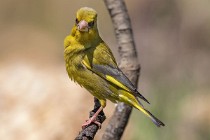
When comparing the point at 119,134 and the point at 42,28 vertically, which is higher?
the point at 119,134

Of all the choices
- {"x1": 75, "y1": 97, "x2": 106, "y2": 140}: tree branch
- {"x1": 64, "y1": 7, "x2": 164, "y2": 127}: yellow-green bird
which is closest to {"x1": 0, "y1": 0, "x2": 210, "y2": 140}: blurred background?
{"x1": 64, "y1": 7, "x2": 164, "y2": 127}: yellow-green bird

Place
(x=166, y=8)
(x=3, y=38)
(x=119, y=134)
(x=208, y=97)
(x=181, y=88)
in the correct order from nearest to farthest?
1. (x=119, y=134)
2. (x=181, y=88)
3. (x=166, y=8)
4. (x=208, y=97)
5. (x=3, y=38)

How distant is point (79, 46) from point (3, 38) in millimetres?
7530

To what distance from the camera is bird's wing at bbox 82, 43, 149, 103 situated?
5.32 metres

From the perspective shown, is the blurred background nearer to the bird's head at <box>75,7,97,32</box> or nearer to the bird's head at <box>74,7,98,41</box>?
the bird's head at <box>74,7,98,41</box>

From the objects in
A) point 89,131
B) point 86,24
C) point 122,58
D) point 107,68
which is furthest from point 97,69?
point 89,131

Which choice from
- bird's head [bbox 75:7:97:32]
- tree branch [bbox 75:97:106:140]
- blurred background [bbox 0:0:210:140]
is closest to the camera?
tree branch [bbox 75:97:106:140]

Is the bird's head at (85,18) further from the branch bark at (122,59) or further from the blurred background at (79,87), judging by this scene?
the blurred background at (79,87)

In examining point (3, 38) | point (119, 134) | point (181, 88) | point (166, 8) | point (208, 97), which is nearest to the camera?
point (119, 134)

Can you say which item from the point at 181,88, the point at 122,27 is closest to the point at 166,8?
the point at 181,88

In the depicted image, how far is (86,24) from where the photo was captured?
5.04m

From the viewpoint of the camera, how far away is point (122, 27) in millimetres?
5434

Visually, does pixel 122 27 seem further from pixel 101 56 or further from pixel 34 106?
pixel 34 106

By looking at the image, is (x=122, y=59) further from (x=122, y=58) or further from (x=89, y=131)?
(x=89, y=131)
